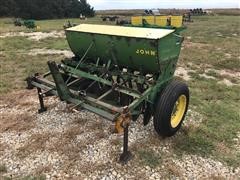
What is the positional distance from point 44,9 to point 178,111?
4340 cm

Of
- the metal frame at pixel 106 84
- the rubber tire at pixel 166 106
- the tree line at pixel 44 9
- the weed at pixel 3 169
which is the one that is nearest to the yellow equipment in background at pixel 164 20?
the metal frame at pixel 106 84

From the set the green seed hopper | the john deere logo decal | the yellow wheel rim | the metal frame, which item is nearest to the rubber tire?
the green seed hopper

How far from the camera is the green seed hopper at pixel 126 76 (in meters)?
4.43

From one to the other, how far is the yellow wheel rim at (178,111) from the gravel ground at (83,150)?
25cm

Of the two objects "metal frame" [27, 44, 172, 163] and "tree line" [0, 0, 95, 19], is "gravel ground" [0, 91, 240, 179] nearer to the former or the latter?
"metal frame" [27, 44, 172, 163]

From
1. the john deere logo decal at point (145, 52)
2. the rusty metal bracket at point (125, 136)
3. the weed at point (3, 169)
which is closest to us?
the rusty metal bracket at point (125, 136)

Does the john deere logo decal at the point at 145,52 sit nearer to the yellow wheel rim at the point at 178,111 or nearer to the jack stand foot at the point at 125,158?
the yellow wheel rim at the point at 178,111

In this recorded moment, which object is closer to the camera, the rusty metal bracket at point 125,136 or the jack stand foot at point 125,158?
the rusty metal bracket at point 125,136

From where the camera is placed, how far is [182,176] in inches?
163

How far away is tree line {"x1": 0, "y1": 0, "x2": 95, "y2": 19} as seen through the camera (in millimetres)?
40547

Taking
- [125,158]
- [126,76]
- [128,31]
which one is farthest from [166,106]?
[128,31]

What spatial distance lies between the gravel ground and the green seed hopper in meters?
0.27

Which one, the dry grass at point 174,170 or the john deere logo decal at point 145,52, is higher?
the john deere logo decal at point 145,52

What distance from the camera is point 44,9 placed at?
44.5 metres
